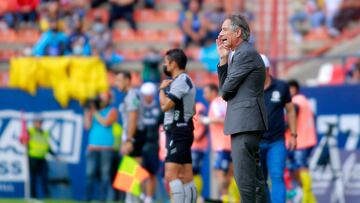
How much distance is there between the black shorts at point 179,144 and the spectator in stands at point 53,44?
8888 mm

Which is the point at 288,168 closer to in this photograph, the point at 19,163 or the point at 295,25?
the point at 19,163

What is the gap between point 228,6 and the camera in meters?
22.9

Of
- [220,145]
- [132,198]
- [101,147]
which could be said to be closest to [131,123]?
[132,198]

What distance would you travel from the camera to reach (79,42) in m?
21.4

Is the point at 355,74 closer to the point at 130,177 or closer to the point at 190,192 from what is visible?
the point at 130,177

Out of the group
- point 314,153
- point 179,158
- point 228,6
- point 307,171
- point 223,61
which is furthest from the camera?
point 228,6

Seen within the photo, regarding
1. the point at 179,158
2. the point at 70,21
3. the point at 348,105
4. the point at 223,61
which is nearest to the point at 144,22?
the point at 70,21

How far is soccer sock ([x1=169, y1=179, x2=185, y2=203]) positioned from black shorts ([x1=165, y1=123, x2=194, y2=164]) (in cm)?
25

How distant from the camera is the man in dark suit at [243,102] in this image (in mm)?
9984

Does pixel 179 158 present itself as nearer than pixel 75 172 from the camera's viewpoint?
Yes

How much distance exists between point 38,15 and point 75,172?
21.5 ft

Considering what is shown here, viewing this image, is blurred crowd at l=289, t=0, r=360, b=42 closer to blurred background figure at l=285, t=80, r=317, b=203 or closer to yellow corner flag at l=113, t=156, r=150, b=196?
blurred background figure at l=285, t=80, r=317, b=203

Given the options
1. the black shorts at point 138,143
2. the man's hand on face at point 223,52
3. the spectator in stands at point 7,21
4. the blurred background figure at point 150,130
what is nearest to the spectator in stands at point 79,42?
the spectator in stands at point 7,21

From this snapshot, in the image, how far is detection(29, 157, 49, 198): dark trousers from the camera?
61.2ft
